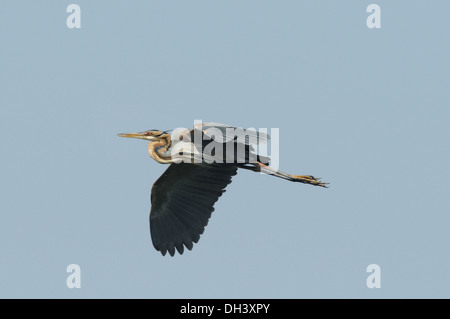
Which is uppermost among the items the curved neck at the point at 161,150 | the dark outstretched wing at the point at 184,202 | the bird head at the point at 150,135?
the bird head at the point at 150,135

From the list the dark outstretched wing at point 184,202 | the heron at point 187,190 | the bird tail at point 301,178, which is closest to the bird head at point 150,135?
the heron at point 187,190

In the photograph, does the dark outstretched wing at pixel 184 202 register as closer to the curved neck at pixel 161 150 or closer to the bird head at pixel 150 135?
the curved neck at pixel 161 150

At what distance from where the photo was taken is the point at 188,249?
19.6 m

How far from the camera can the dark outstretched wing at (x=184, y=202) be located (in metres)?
19.6

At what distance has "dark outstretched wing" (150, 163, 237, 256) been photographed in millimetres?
19562

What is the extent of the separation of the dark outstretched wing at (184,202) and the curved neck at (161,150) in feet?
2.00

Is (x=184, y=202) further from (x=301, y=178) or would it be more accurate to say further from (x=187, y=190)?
(x=301, y=178)

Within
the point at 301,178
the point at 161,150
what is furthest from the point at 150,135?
the point at 301,178

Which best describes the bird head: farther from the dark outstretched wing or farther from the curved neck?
the dark outstretched wing

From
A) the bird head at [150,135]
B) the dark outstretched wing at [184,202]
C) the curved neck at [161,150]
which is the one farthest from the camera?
the dark outstretched wing at [184,202]

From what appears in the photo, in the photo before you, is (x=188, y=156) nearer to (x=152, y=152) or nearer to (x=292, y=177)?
(x=152, y=152)
